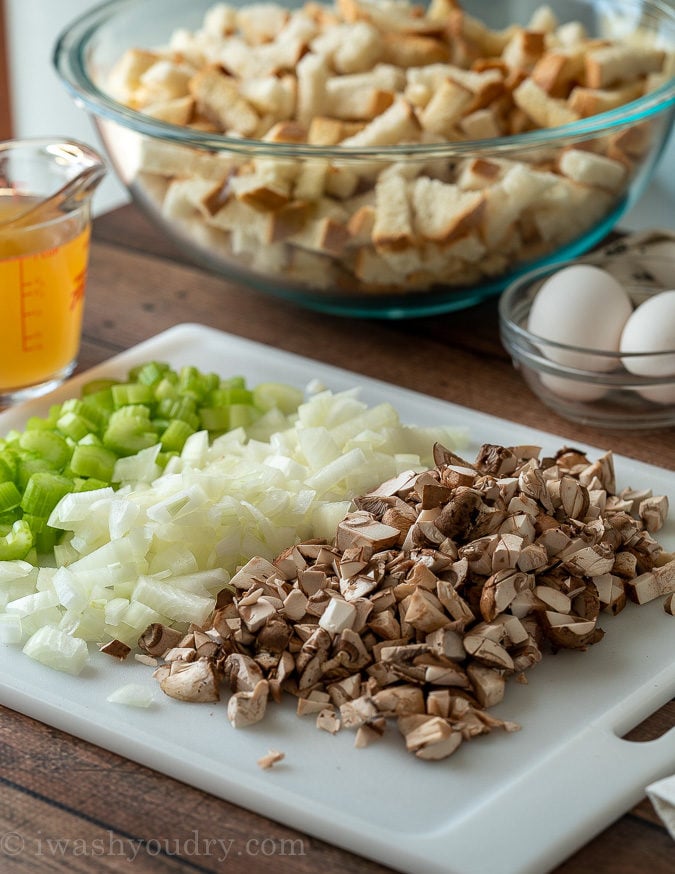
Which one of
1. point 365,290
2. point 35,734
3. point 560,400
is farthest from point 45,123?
point 35,734

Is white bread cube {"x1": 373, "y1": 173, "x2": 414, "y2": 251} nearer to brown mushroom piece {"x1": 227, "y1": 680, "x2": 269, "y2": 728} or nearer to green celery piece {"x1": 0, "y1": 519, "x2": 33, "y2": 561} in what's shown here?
green celery piece {"x1": 0, "y1": 519, "x2": 33, "y2": 561}

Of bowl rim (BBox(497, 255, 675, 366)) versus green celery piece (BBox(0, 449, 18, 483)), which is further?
bowl rim (BBox(497, 255, 675, 366))

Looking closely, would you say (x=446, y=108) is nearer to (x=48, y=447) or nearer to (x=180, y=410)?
(x=180, y=410)

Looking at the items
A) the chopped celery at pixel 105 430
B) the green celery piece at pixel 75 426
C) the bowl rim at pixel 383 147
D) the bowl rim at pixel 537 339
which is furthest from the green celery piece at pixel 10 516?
the bowl rim at pixel 537 339

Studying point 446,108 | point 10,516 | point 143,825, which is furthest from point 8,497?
point 446,108

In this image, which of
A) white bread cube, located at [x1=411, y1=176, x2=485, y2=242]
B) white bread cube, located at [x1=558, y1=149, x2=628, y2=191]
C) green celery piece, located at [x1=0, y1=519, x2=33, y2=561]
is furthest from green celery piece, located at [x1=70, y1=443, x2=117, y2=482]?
white bread cube, located at [x1=558, y1=149, x2=628, y2=191]

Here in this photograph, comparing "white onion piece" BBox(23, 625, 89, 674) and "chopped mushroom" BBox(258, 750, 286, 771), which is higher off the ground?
"chopped mushroom" BBox(258, 750, 286, 771)

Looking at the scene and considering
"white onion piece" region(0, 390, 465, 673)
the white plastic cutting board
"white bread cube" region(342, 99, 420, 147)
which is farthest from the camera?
"white bread cube" region(342, 99, 420, 147)

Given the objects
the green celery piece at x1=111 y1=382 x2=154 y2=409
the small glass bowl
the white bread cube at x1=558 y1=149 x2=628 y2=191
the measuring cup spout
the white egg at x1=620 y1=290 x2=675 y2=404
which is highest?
the white bread cube at x1=558 y1=149 x2=628 y2=191
